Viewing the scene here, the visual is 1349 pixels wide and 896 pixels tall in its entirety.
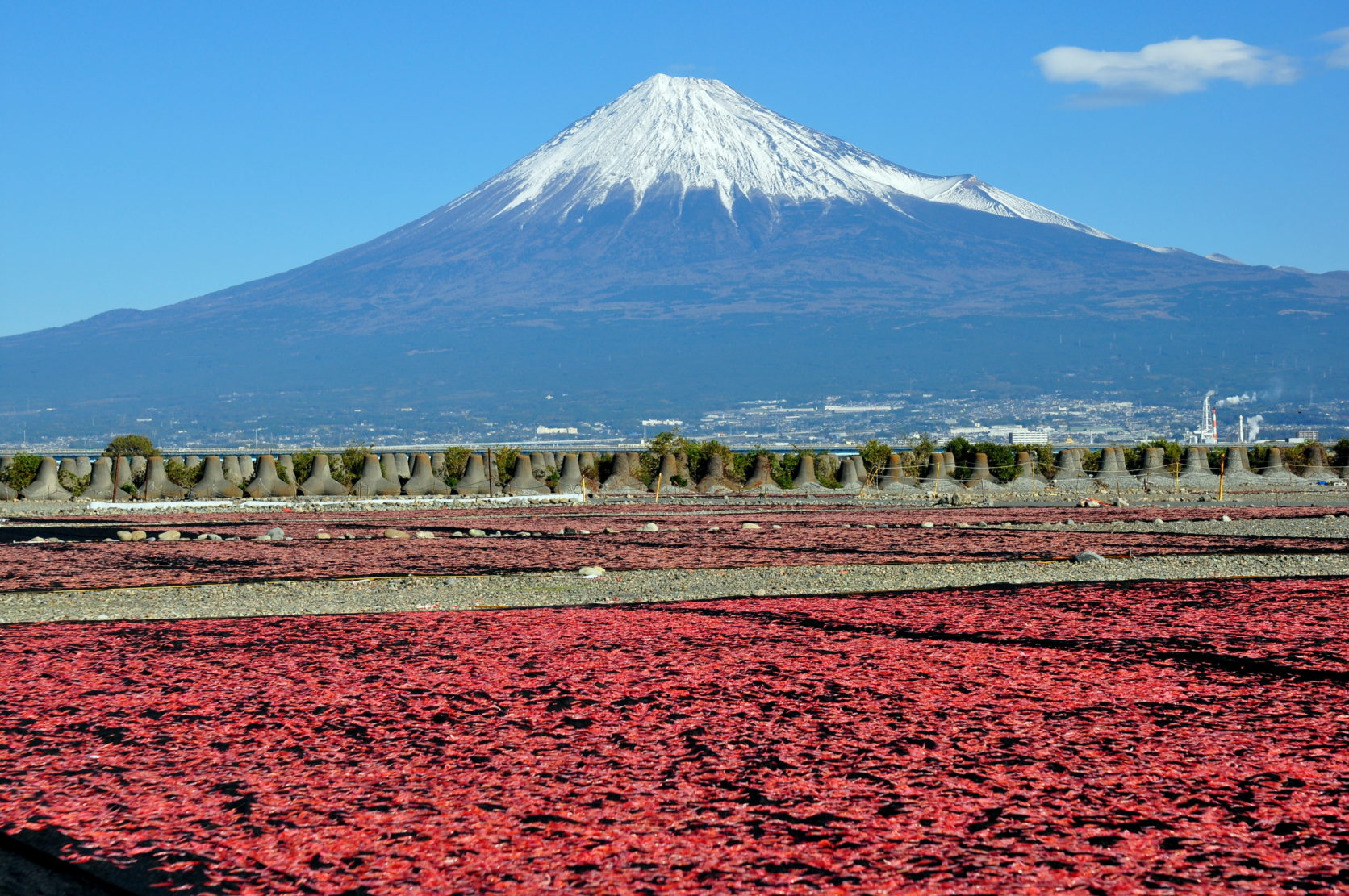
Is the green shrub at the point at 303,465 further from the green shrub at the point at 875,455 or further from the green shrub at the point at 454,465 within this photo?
the green shrub at the point at 875,455

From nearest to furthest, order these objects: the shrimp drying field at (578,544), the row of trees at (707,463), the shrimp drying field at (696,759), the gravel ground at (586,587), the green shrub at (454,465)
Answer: the shrimp drying field at (696,759) < the gravel ground at (586,587) < the shrimp drying field at (578,544) < the row of trees at (707,463) < the green shrub at (454,465)

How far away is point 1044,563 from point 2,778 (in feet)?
30.9

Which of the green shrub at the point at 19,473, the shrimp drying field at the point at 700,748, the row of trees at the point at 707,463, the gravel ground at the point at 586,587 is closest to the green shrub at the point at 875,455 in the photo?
the row of trees at the point at 707,463

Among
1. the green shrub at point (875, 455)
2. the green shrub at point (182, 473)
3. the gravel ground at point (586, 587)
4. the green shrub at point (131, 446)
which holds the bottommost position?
the gravel ground at point (586, 587)

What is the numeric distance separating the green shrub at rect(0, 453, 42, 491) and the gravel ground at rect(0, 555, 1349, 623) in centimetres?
2431

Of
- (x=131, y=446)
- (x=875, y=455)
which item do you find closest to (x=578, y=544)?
(x=875, y=455)

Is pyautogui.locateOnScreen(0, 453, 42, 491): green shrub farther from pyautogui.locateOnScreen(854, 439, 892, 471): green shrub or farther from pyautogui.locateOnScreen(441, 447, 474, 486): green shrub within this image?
pyautogui.locateOnScreen(854, 439, 892, 471): green shrub

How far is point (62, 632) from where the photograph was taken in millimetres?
8289

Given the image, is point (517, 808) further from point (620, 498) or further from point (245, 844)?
point (620, 498)

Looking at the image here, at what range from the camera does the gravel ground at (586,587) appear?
9898 mm

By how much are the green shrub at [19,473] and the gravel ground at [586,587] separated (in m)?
24.3

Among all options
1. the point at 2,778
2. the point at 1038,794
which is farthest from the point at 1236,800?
the point at 2,778

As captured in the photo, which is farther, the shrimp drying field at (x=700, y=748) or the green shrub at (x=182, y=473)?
the green shrub at (x=182, y=473)

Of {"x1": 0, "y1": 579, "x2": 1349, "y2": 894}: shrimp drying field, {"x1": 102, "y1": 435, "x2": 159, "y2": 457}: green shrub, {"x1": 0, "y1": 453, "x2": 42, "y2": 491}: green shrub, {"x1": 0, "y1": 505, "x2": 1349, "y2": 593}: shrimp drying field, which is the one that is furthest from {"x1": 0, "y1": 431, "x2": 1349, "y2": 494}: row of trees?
{"x1": 0, "y1": 579, "x2": 1349, "y2": 894}: shrimp drying field
